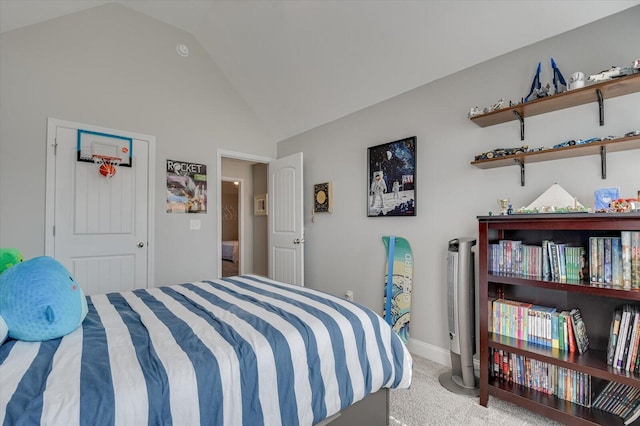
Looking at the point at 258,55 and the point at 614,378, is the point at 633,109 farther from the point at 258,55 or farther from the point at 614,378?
the point at 258,55

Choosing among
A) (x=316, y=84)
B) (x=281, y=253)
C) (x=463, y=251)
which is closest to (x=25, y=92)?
(x=316, y=84)

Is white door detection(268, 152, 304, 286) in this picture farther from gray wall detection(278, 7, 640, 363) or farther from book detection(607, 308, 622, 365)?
book detection(607, 308, 622, 365)

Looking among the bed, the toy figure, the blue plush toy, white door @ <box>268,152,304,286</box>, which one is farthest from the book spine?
the bed

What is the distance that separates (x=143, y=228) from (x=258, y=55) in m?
2.25

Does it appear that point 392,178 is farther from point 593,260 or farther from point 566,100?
point 593,260

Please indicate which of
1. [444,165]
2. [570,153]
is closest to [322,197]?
[444,165]

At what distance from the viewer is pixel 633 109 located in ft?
5.55

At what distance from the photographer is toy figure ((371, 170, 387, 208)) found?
2.93 metres

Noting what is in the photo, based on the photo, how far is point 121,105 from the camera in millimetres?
3039

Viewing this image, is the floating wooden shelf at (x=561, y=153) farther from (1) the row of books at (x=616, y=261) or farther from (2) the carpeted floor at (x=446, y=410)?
(2) the carpeted floor at (x=446, y=410)

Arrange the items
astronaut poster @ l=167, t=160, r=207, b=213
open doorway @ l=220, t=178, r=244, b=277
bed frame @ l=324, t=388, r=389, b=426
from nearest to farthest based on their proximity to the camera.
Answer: bed frame @ l=324, t=388, r=389, b=426 → astronaut poster @ l=167, t=160, r=207, b=213 → open doorway @ l=220, t=178, r=244, b=277

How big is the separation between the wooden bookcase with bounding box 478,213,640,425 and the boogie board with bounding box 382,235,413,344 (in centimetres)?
75

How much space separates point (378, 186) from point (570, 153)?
150cm

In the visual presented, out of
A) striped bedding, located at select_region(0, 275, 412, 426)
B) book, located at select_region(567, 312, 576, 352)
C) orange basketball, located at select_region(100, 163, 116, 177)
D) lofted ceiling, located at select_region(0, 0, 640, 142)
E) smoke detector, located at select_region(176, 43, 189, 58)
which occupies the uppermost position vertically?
smoke detector, located at select_region(176, 43, 189, 58)
